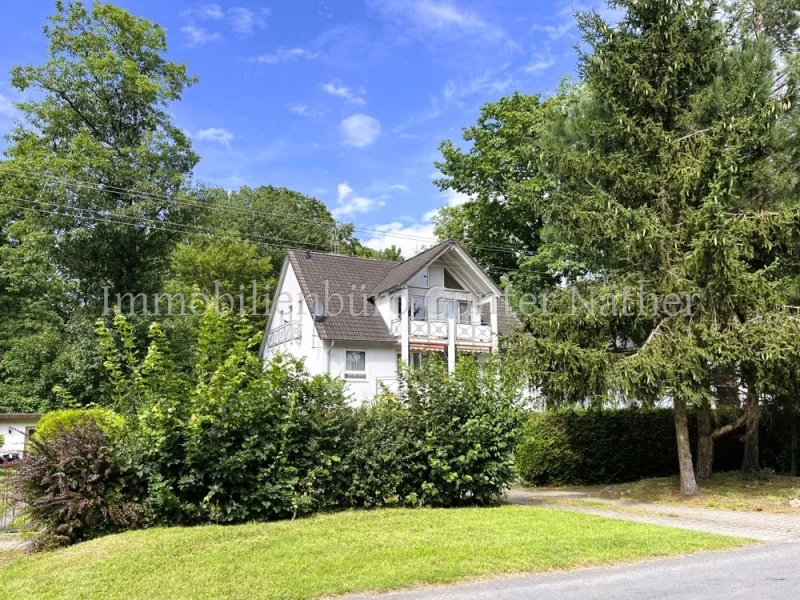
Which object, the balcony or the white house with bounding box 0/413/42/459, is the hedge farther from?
the white house with bounding box 0/413/42/459

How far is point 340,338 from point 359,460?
14081 mm

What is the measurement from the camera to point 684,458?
42.6 feet

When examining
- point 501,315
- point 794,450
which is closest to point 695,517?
point 794,450

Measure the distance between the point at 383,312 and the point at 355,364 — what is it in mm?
2927

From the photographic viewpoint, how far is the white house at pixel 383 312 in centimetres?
2548

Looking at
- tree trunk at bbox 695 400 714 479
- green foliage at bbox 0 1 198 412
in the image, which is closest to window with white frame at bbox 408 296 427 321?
green foliage at bbox 0 1 198 412

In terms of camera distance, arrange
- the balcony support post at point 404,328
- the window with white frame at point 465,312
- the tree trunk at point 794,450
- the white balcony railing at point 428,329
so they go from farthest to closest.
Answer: the window with white frame at point 465,312
the white balcony railing at point 428,329
the balcony support post at point 404,328
the tree trunk at point 794,450

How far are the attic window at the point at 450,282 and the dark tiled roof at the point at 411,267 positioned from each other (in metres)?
1.62

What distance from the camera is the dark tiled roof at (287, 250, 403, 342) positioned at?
25.5 metres

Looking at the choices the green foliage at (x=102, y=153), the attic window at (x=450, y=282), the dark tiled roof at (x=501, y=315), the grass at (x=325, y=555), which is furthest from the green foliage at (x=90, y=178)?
the grass at (x=325, y=555)

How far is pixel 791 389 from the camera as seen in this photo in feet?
40.6

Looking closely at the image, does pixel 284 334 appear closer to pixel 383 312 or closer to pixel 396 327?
pixel 383 312

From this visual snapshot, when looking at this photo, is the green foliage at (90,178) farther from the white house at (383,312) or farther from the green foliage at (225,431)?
the green foliage at (225,431)

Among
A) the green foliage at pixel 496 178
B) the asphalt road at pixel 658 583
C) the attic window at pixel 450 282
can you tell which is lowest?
the asphalt road at pixel 658 583
